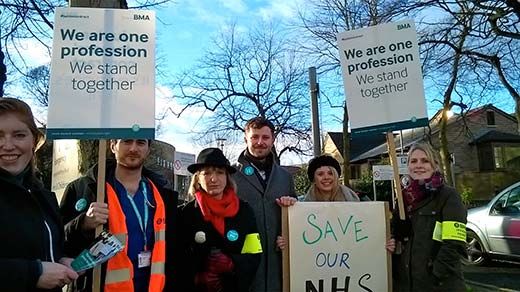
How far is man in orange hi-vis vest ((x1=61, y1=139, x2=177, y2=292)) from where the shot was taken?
2947 millimetres

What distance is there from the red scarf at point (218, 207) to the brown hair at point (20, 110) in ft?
4.15

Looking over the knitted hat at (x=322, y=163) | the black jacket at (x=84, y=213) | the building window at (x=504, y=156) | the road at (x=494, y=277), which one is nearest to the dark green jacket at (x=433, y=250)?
the knitted hat at (x=322, y=163)

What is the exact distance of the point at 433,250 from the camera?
11.4 ft

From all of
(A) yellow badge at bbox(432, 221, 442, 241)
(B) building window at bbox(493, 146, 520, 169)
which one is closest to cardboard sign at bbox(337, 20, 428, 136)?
Answer: (A) yellow badge at bbox(432, 221, 442, 241)

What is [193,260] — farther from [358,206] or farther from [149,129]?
[358,206]

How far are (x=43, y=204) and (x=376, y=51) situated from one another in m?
2.85

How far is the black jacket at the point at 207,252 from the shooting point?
10.7 feet

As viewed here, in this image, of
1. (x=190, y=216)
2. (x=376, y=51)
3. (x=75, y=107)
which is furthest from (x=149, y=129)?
(x=376, y=51)

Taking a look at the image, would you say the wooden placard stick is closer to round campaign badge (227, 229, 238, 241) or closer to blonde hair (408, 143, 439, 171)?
round campaign badge (227, 229, 238, 241)

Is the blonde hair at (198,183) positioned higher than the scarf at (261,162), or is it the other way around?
the scarf at (261,162)

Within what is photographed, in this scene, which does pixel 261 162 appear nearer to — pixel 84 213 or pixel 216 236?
pixel 216 236

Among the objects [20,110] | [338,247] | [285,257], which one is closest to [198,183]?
[285,257]

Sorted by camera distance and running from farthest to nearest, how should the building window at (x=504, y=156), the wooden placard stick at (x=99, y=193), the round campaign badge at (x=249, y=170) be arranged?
1. the building window at (x=504, y=156)
2. the round campaign badge at (x=249, y=170)
3. the wooden placard stick at (x=99, y=193)

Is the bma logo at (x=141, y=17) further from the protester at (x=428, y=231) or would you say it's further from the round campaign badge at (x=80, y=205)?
the protester at (x=428, y=231)
